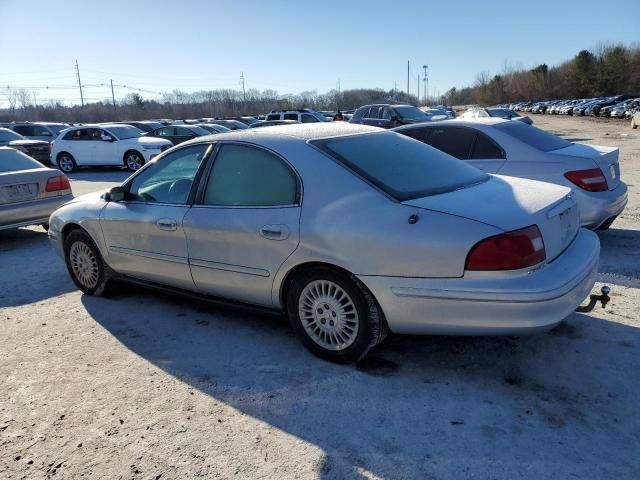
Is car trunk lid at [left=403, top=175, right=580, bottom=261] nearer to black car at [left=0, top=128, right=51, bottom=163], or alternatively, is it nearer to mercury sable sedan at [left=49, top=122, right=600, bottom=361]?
mercury sable sedan at [left=49, top=122, right=600, bottom=361]

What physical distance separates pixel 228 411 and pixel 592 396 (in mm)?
2098

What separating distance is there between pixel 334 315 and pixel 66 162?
57.9ft

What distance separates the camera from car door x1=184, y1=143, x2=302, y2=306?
351 centimetres

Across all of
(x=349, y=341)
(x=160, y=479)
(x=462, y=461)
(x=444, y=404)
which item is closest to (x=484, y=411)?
(x=444, y=404)

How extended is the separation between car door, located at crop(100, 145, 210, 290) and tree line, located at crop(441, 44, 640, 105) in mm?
85883

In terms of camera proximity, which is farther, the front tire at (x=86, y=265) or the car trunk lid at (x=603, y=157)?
the car trunk lid at (x=603, y=157)

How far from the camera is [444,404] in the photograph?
2.99 metres

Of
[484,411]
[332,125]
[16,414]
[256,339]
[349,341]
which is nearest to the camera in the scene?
[484,411]

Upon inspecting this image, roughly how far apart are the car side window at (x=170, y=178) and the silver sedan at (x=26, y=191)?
12.6 feet

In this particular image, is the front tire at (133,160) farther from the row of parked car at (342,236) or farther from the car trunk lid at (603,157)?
Result: the car trunk lid at (603,157)

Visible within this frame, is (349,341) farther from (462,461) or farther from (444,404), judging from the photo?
(462,461)

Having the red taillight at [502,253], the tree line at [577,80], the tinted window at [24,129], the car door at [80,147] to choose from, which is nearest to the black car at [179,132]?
the car door at [80,147]

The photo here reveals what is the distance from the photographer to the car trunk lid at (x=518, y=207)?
9.85 ft

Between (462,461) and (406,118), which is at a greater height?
(406,118)
